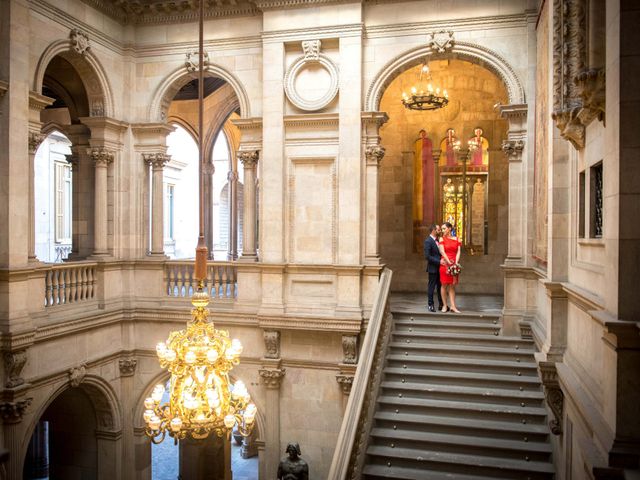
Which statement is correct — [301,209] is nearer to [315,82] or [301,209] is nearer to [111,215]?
[315,82]

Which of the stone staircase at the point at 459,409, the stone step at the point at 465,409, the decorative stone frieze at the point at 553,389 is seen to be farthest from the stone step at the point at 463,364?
the decorative stone frieze at the point at 553,389

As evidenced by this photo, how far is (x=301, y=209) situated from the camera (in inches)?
450

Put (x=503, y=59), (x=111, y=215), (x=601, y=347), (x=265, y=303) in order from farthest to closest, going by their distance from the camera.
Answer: (x=111, y=215) < (x=265, y=303) < (x=503, y=59) < (x=601, y=347)

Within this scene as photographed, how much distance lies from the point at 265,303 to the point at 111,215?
3920 millimetres

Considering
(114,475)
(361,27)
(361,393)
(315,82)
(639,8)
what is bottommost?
(114,475)

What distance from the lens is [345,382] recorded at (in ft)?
35.5

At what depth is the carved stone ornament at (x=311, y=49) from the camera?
36.6 feet

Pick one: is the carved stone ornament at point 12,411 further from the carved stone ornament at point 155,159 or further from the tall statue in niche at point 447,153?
the tall statue in niche at point 447,153

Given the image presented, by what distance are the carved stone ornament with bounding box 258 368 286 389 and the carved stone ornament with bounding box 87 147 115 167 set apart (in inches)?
215

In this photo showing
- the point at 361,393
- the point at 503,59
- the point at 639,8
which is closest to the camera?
the point at 639,8

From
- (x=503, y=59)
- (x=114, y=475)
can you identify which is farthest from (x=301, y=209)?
(x=114, y=475)

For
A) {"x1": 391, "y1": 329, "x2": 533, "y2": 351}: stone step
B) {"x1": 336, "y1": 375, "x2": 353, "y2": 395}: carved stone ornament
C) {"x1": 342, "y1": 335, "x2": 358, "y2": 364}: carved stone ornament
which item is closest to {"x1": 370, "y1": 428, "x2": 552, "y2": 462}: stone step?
{"x1": 391, "y1": 329, "x2": 533, "y2": 351}: stone step

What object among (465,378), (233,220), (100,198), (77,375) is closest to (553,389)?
(465,378)

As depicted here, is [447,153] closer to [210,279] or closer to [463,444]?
[210,279]
